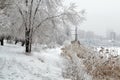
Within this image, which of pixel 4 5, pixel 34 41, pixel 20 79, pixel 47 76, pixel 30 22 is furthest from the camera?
pixel 34 41

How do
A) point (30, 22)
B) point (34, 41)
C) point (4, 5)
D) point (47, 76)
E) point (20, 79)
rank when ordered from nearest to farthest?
point (20, 79)
point (47, 76)
point (4, 5)
point (30, 22)
point (34, 41)

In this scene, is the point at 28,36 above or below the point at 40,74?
above

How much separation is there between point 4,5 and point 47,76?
23.9 ft

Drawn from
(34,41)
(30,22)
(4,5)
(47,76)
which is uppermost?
(4,5)

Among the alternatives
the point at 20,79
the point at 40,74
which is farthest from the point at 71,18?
the point at 20,79

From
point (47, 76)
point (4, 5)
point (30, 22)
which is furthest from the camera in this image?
point (30, 22)

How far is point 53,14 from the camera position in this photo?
1777 cm

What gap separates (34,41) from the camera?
18.3 meters

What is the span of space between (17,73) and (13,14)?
6800 mm

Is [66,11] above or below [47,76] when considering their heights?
above

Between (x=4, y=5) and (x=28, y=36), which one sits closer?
(x=4, y=5)

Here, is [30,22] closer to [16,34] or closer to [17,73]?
[16,34]

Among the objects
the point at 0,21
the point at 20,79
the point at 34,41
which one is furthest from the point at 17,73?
the point at 34,41

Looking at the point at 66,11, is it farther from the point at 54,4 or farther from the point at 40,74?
the point at 40,74
